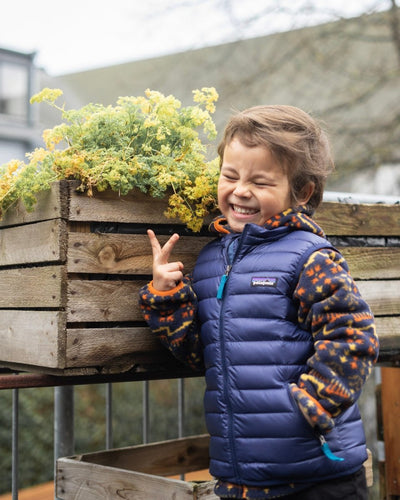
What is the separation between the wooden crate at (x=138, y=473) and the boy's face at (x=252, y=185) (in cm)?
90

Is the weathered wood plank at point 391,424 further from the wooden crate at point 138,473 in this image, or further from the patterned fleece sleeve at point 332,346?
the patterned fleece sleeve at point 332,346

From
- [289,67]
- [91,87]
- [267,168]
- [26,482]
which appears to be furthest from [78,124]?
[91,87]

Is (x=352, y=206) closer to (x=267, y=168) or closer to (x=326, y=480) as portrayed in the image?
(x=267, y=168)

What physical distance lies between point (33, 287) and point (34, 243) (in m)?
0.14

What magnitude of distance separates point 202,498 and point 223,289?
729 mm

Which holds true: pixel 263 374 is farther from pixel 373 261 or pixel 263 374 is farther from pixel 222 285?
pixel 373 261

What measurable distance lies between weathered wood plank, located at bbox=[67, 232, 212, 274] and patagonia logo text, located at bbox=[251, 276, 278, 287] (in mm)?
416

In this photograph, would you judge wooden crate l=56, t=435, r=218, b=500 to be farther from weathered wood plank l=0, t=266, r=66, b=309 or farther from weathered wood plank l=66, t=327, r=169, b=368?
weathered wood plank l=0, t=266, r=66, b=309

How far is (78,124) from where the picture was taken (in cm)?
232

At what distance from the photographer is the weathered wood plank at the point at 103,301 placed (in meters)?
2.13

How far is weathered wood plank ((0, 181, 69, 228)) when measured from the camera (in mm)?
2129

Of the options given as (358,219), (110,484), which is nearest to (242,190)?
(358,219)

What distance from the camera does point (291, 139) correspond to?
2119mm

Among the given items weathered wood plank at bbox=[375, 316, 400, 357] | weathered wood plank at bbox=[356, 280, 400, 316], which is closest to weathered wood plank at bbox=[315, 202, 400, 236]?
weathered wood plank at bbox=[356, 280, 400, 316]
